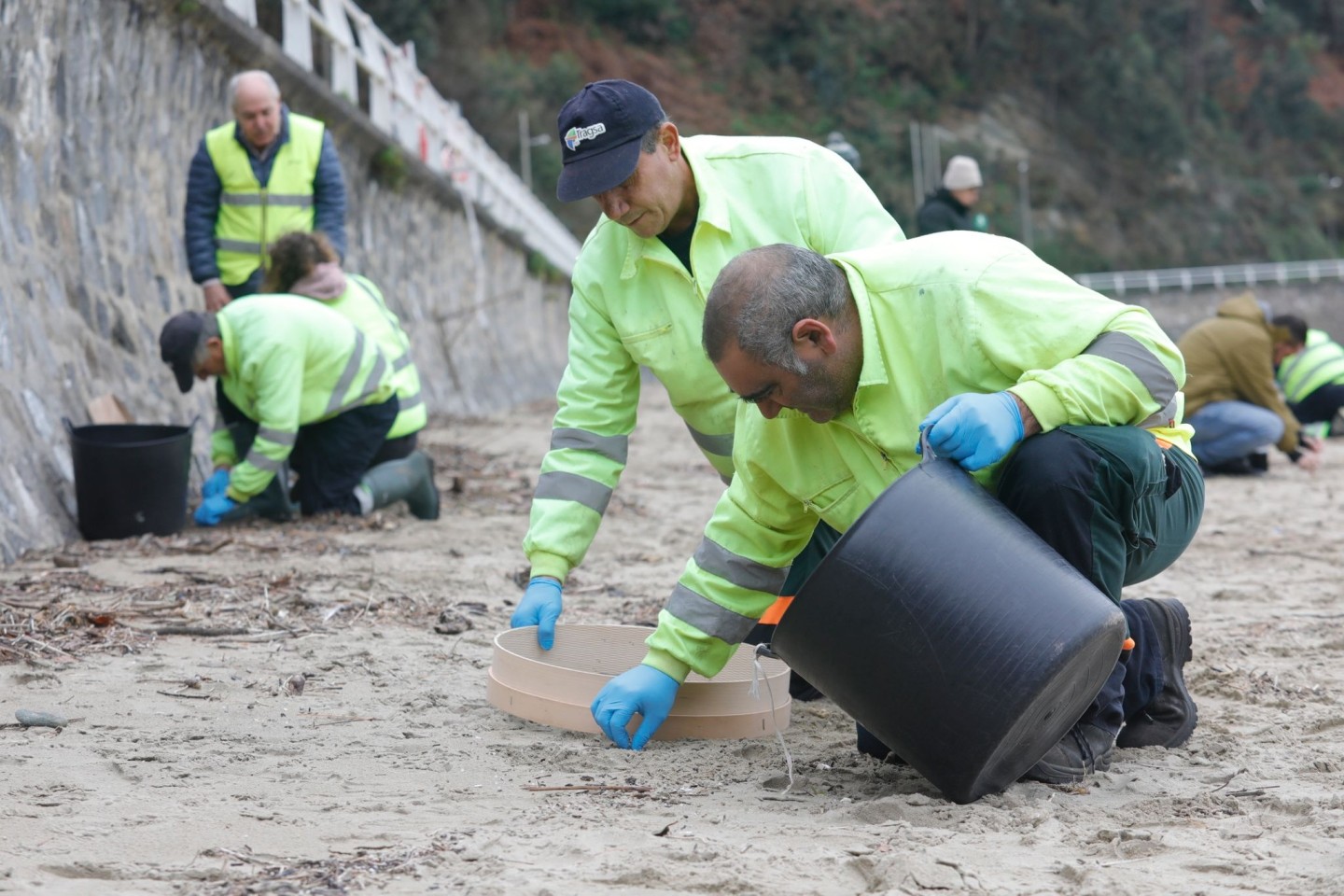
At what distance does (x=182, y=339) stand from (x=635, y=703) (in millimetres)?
2943

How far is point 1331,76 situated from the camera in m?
55.3

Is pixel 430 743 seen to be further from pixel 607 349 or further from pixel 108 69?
pixel 108 69

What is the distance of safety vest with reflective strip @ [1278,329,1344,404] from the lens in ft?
29.8

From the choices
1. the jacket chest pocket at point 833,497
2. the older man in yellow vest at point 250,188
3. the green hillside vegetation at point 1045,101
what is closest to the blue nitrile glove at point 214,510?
the older man in yellow vest at point 250,188

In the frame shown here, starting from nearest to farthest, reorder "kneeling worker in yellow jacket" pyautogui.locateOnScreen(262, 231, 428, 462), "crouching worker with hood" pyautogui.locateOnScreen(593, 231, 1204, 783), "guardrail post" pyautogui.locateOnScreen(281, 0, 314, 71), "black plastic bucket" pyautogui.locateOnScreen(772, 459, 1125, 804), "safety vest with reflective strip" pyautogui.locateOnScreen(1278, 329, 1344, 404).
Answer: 1. "black plastic bucket" pyautogui.locateOnScreen(772, 459, 1125, 804)
2. "crouching worker with hood" pyautogui.locateOnScreen(593, 231, 1204, 783)
3. "kneeling worker in yellow jacket" pyautogui.locateOnScreen(262, 231, 428, 462)
4. "guardrail post" pyautogui.locateOnScreen(281, 0, 314, 71)
5. "safety vest with reflective strip" pyautogui.locateOnScreen(1278, 329, 1344, 404)

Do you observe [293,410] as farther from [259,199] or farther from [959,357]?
[959,357]

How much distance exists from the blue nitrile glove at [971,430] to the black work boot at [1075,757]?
589mm

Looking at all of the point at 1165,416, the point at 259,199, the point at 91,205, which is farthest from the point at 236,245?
the point at 1165,416

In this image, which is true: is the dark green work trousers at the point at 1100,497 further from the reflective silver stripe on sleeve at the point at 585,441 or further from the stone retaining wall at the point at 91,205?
the stone retaining wall at the point at 91,205

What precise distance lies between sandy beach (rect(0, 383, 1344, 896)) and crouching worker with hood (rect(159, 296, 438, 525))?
70cm

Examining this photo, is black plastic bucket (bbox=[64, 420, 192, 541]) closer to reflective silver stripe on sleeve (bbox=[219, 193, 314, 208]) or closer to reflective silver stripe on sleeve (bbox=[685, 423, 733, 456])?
reflective silver stripe on sleeve (bbox=[219, 193, 314, 208])

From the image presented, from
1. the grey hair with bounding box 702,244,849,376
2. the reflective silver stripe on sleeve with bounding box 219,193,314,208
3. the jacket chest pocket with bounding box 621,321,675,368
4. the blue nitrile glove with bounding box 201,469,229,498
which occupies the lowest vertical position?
the blue nitrile glove with bounding box 201,469,229,498

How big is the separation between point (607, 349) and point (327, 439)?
2.73 m

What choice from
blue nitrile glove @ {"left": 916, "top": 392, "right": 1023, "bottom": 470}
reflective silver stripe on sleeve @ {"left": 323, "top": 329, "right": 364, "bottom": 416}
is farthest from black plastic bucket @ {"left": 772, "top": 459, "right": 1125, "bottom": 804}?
reflective silver stripe on sleeve @ {"left": 323, "top": 329, "right": 364, "bottom": 416}
